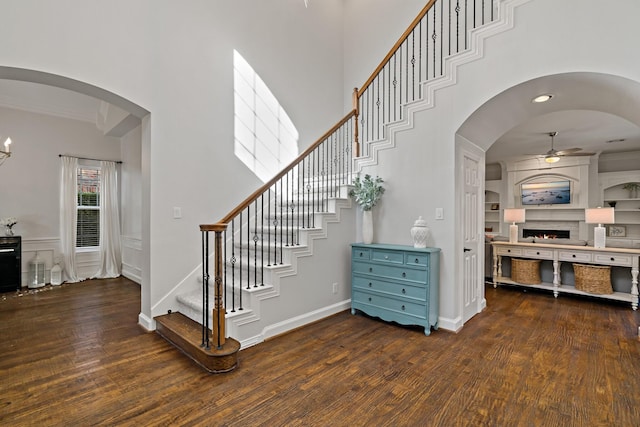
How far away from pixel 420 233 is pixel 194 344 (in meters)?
2.56

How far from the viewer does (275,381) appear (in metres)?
2.38

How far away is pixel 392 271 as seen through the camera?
3.56 m

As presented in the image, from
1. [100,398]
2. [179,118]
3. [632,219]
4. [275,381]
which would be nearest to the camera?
[100,398]

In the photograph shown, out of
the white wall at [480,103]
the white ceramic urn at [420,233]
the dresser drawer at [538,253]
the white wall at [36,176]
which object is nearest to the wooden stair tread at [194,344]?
the white ceramic urn at [420,233]

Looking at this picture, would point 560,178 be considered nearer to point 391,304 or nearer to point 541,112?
point 541,112

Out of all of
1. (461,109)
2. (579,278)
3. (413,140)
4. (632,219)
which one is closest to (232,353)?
(413,140)

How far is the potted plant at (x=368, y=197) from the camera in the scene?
3914 mm

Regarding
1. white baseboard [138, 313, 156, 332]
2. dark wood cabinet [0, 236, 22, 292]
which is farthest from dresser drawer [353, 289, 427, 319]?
dark wood cabinet [0, 236, 22, 292]

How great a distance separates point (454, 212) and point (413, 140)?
1.01 meters

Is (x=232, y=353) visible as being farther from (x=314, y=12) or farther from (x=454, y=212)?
(x=314, y=12)

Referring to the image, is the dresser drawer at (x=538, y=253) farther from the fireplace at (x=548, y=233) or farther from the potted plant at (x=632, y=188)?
the potted plant at (x=632, y=188)

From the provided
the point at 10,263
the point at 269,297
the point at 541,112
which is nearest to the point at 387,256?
the point at 269,297

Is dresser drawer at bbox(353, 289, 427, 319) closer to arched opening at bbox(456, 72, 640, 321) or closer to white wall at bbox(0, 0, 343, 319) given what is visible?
arched opening at bbox(456, 72, 640, 321)

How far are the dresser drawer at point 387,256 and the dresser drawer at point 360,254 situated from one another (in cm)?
7
